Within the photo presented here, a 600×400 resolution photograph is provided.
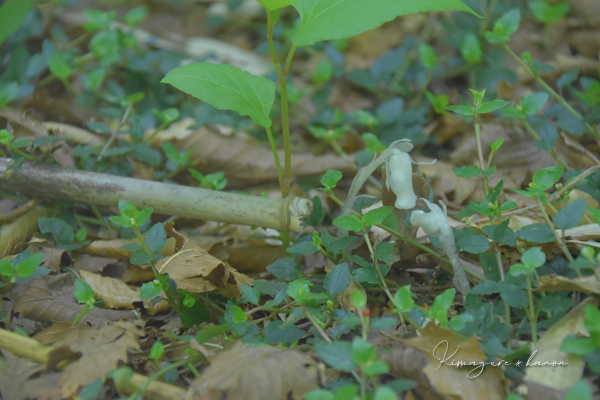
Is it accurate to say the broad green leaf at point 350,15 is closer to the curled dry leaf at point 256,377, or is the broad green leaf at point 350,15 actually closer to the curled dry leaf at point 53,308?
the curled dry leaf at point 256,377

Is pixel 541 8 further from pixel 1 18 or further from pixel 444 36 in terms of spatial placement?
pixel 1 18

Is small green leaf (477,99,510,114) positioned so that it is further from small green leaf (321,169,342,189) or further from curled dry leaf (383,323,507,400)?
curled dry leaf (383,323,507,400)

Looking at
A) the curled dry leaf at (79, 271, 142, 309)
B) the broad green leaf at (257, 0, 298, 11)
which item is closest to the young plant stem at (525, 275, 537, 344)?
the broad green leaf at (257, 0, 298, 11)

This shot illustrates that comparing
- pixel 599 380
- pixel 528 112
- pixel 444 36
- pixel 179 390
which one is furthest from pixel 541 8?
pixel 179 390

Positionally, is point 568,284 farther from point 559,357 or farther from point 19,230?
point 19,230

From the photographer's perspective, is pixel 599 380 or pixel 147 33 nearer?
pixel 599 380
